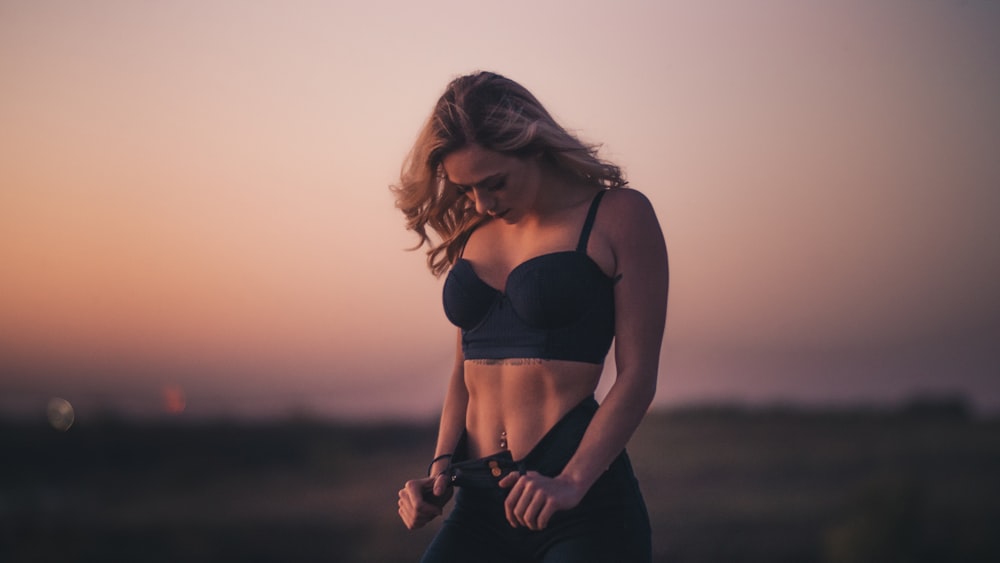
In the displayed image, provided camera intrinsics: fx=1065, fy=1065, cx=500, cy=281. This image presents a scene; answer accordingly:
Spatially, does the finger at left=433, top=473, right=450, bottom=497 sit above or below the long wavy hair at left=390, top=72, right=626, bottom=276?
below

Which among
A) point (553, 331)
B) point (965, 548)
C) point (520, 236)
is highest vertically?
point (520, 236)

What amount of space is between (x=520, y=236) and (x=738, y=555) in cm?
4371

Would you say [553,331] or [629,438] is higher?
[553,331]

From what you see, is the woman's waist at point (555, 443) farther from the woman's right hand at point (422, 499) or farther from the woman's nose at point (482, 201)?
the woman's nose at point (482, 201)

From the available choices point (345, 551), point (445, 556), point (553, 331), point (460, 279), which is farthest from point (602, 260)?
point (345, 551)

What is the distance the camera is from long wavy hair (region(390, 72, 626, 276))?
237 centimetres

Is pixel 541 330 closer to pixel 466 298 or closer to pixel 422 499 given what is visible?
pixel 466 298

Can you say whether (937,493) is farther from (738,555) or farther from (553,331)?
(553,331)

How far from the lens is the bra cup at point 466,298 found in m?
2.47

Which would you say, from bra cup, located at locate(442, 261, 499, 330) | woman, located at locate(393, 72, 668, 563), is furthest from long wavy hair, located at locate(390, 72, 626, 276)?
bra cup, located at locate(442, 261, 499, 330)

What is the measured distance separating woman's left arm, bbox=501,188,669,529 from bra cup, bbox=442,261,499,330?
31 centimetres

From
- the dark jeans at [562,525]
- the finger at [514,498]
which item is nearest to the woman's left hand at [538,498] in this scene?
the finger at [514,498]

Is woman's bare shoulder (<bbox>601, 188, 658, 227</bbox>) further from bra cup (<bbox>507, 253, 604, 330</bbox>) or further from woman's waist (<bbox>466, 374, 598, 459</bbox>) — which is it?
woman's waist (<bbox>466, 374, 598, 459</bbox>)

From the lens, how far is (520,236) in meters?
2.51
